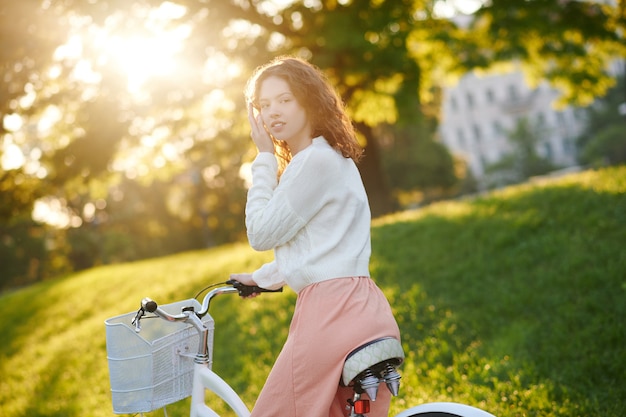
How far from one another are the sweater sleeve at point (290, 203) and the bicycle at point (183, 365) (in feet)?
1.57

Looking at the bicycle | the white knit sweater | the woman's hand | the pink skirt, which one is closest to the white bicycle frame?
the bicycle

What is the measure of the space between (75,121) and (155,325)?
1088cm

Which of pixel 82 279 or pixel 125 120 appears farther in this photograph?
pixel 82 279

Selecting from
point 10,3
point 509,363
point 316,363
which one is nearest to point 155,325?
point 316,363

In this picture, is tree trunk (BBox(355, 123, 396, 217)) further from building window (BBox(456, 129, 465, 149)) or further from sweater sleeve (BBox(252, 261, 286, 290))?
building window (BBox(456, 129, 465, 149))

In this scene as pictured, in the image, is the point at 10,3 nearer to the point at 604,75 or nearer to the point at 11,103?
the point at 11,103

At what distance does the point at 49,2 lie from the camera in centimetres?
1128

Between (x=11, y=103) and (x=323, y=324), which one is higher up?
(x=11, y=103)

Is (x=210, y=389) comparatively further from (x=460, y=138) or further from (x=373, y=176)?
(x=460, y=138)

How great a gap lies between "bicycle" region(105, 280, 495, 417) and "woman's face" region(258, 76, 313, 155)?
0.74 meters

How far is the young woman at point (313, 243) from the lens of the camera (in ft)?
8.23

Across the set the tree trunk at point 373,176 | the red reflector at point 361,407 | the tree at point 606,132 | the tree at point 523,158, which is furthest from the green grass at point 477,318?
the tree at point 523,158

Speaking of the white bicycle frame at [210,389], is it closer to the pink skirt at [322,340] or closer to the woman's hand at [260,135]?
the pink skirt at [322,340]

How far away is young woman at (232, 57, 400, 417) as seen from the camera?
2.51 m
